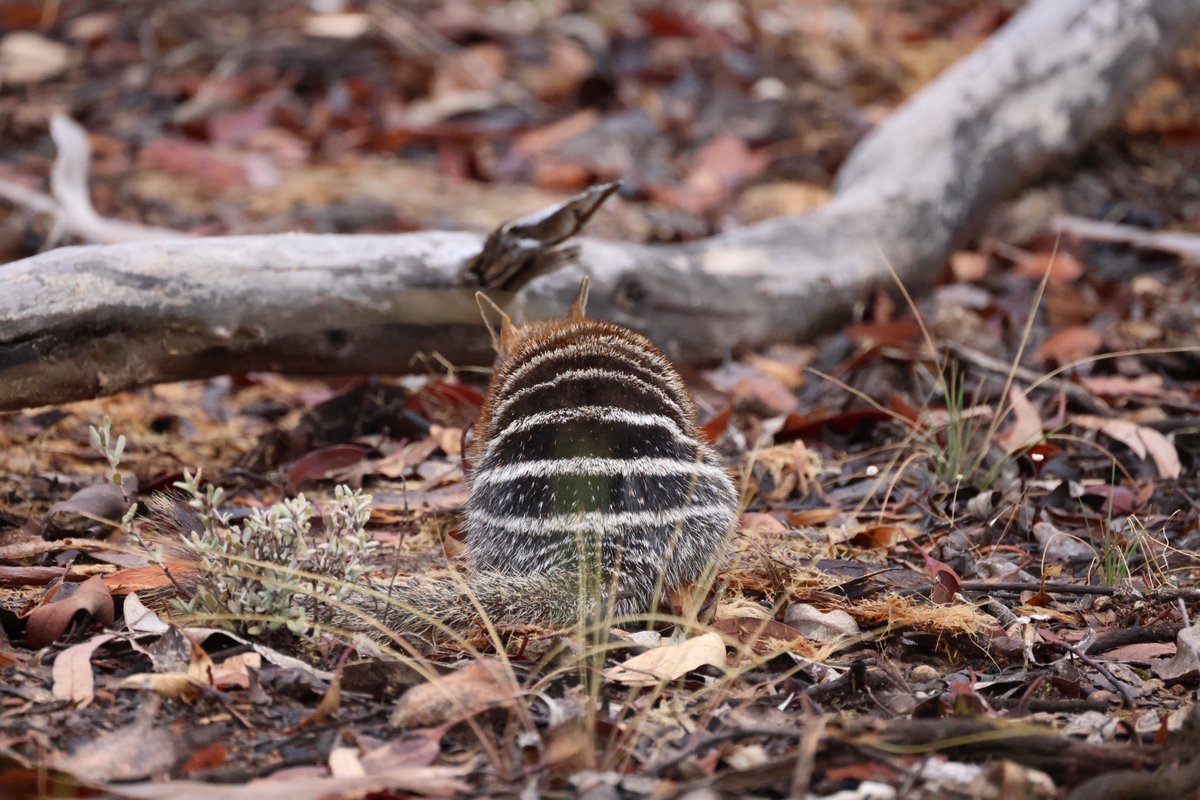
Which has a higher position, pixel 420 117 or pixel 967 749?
pixel 420 117

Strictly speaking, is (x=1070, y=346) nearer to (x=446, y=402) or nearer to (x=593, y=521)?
(x=446, y=402)

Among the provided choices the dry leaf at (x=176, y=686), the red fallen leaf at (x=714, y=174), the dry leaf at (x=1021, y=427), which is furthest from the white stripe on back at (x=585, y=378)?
the red fallen leaf at (x=714, y=174)

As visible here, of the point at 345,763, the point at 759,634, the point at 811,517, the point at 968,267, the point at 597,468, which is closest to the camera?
the point at 345,763

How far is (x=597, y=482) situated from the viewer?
339cm

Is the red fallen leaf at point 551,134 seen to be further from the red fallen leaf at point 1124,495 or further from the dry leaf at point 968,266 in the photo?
the red fallen leaf at point 1124,495

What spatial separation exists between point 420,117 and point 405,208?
1.48 metres

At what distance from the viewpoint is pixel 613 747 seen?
262cm

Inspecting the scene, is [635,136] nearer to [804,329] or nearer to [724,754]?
[804,329]

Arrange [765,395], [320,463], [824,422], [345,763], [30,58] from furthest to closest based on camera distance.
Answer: [30,58], [765,395], [824,422], [320,463], [345,763]

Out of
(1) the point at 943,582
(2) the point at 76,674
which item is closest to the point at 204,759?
(2) the point at 76,674

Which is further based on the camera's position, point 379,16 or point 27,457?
point 379,16

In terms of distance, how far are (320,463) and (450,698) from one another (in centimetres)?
209

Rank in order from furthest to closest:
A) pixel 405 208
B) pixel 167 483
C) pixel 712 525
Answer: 1. pixel 405 208
2. pixel 167 483
3. pixel 712 525

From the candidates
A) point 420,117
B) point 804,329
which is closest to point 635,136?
point 420,117
